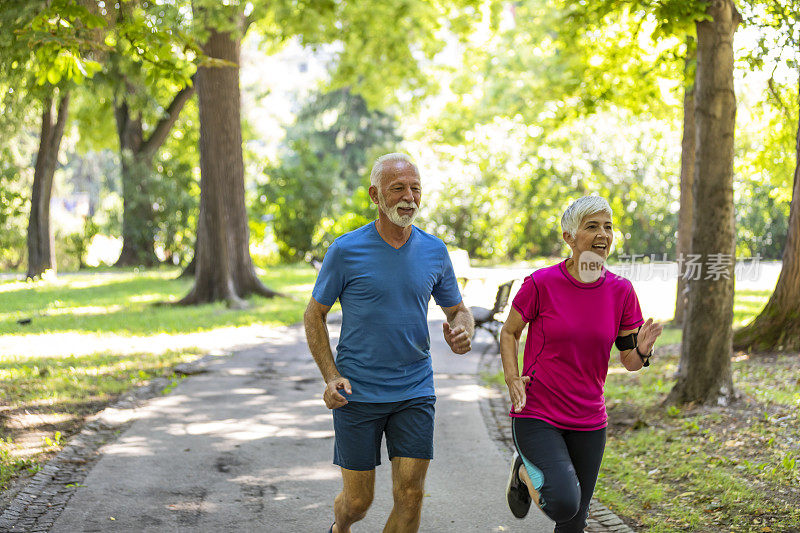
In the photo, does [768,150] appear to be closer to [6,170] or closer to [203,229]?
[203,229]

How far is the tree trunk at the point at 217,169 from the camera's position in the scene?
17.3 meters

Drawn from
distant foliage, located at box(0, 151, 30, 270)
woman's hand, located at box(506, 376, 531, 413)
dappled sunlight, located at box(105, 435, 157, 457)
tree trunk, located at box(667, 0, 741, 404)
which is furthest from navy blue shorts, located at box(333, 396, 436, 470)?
distant foliage, located at box(0, 151, 30, 270)

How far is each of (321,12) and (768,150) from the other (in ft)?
24.4

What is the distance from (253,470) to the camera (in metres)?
6.71

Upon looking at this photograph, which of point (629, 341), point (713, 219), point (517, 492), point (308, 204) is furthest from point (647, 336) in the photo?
point (308, 204)

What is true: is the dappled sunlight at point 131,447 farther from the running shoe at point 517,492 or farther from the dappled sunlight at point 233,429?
the running shoe at point 517,492

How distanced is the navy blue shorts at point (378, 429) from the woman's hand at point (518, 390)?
16.1 inches

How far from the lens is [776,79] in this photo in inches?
416

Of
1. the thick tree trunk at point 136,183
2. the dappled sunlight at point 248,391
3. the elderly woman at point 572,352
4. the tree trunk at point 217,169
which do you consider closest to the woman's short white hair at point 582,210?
the elderly woman at point 572,352

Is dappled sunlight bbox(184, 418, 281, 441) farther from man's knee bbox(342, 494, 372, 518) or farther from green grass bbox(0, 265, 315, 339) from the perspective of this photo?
green grass bbox(0, 265, 315, 339)

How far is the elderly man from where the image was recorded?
163 inches

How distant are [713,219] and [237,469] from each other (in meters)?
4.71

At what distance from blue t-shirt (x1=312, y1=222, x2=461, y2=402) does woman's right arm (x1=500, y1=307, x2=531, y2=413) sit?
379mm

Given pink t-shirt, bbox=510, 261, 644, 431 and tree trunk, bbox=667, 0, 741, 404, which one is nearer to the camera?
pink t-shirt, bbox=510, 261, 644, 431
